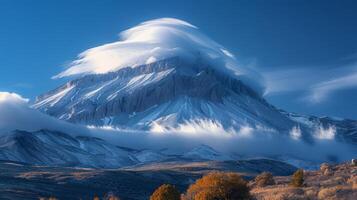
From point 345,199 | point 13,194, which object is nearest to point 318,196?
point 345,199

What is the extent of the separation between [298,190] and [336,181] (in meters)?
10.1

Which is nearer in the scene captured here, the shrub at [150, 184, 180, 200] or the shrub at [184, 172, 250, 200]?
the shrub at [184, 172, 250, 200]

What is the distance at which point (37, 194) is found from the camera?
153625 millimetres

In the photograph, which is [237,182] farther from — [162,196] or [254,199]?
[162,196]

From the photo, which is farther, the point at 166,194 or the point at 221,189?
the point at 166,194

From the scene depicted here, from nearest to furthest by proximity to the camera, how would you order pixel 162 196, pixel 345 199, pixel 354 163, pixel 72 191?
pixel 345 199, pixel 162 196, pixel 354 163, pixel 72 191

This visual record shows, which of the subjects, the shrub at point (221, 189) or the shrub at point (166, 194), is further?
the shrub at point (166, 194)

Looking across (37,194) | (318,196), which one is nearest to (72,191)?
(37,194)

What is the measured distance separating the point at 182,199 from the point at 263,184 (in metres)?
21.6

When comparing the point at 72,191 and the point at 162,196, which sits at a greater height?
the point at 72,191

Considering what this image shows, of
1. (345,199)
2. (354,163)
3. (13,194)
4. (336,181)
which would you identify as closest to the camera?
(345,199)

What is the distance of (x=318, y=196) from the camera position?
125ft

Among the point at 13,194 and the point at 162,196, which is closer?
the point at 162,196

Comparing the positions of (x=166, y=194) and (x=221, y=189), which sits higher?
(x=221, y=189)
